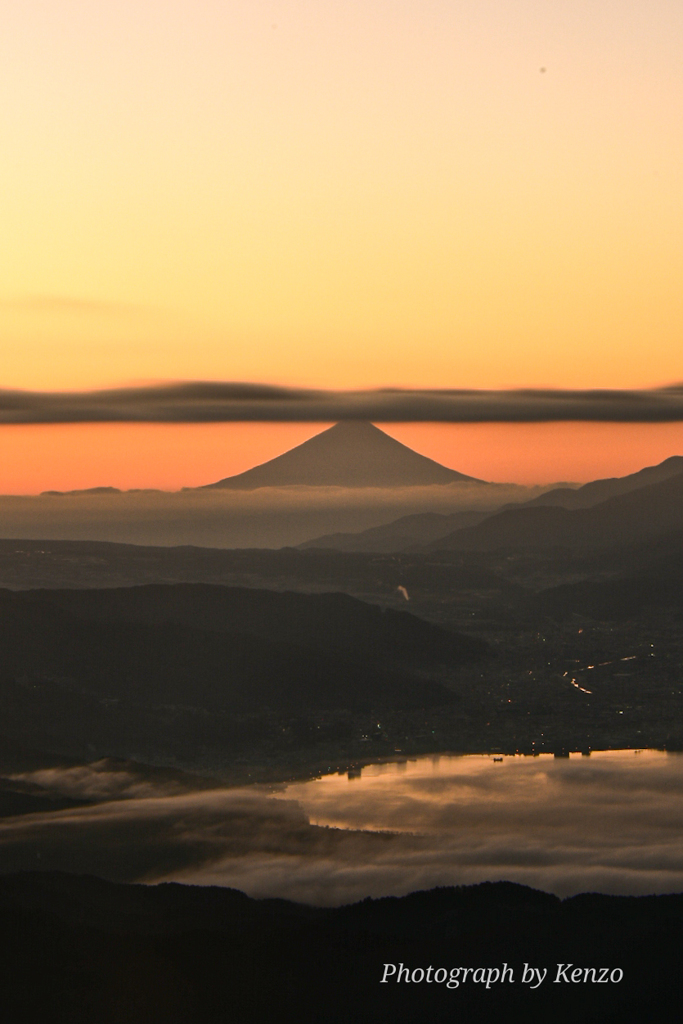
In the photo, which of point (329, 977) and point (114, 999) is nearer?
point (114, 999)

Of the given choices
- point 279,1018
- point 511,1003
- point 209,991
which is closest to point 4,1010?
point 209,991

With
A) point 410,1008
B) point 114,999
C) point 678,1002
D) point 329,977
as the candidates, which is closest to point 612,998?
point 678,1002

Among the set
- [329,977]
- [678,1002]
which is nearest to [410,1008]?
[329,977]

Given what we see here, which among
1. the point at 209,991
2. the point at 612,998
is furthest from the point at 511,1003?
the point at 209,991

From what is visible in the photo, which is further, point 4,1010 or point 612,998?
point 612,998

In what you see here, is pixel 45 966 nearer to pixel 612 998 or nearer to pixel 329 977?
pixel 329 977

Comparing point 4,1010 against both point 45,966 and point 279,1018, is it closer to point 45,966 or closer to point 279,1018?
point 45,966

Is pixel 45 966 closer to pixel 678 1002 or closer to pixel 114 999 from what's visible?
pixel 114 999
